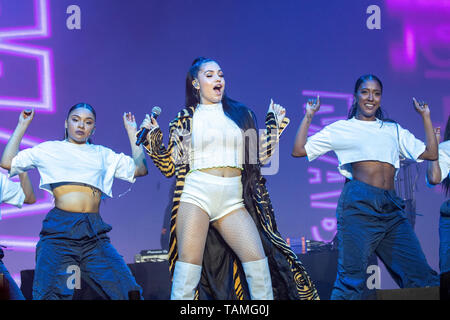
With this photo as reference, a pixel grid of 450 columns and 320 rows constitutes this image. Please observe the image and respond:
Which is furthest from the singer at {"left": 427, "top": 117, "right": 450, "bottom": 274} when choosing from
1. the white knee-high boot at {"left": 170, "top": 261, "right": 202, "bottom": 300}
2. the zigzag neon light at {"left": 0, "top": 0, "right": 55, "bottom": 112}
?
the zigzag neon light at {"left": 0, "top": 0, "right": 55, "bottom": 112}

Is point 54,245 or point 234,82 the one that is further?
point 234,82

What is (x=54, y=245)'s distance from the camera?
444 cm

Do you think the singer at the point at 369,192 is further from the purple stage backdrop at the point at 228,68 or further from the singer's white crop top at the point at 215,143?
the purple stage backdrop at the point at 228,68

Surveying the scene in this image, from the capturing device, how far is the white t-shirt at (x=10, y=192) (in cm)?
504

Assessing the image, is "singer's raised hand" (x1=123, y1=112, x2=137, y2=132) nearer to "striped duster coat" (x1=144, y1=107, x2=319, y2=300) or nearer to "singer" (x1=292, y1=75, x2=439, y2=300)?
"striped duster coat" (x1=144, y1=107, x2=319, y2=300)

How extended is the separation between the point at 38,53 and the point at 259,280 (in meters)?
4.01

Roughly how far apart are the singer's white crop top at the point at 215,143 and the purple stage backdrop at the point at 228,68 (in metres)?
2.49

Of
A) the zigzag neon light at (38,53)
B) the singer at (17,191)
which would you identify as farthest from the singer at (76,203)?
the zigzag neon light at (38,53)

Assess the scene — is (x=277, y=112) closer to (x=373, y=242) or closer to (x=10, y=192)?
(x=373, y=242)

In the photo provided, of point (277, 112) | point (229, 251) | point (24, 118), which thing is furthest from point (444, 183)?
point (24, 118)

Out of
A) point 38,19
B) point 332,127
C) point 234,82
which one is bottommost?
point 332,127

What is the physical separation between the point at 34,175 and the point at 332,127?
3.43 metres
